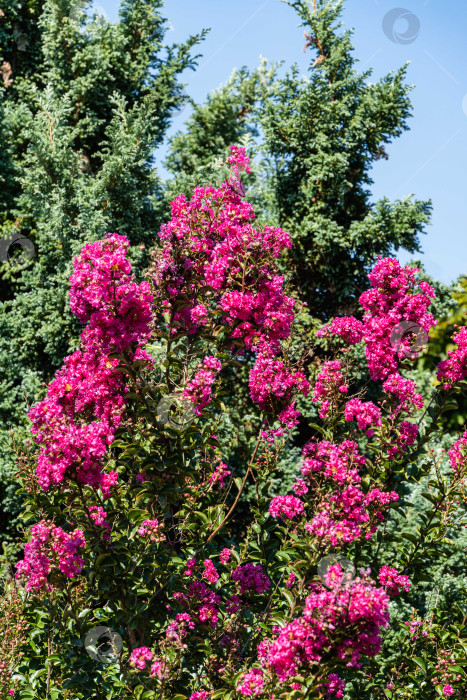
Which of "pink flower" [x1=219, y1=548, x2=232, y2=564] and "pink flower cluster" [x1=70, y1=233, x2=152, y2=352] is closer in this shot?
"pink flower cluster" [x1=70, y1=233, x2=152, y2=352]

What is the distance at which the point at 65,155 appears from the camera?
8.38 meters

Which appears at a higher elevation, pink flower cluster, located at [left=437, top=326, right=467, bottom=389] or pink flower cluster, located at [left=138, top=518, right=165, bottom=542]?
pink flower cluster, located at [left=437, top=326, right=467, bottom=389]

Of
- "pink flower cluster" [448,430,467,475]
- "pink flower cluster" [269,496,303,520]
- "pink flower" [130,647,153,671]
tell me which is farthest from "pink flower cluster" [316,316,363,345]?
"pink flower" [130,647,153,671]

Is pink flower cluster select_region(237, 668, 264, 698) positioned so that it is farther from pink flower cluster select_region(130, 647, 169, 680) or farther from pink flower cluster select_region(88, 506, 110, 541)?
pink flower cluster select_region(88, 506, 110, 541)

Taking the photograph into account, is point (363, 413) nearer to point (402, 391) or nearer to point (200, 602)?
point (402, 391)

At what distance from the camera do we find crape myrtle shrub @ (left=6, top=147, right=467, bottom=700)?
2.87 metres

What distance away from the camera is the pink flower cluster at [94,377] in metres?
2.70

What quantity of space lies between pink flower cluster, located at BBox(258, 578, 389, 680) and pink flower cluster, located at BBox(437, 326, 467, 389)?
64.1 inches

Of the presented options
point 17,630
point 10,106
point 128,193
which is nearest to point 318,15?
point 128,193

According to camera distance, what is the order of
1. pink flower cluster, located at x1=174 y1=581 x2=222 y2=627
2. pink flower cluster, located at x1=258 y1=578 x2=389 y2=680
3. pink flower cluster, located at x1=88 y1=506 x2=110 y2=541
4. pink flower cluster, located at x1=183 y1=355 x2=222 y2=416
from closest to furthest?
pink flower cluster, located at x1=258 y1=578 x2=389 y2=680, pink flower cluster, located at x1=88 y1=506 x2=110 y2=541, pink flower cluster, located at x1=183 y1=355 x2=222 y2=416, pink flower cluster, located at x1=174 y1=581 x2=222 y2=627

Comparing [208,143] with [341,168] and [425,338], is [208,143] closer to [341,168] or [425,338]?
[341,168]

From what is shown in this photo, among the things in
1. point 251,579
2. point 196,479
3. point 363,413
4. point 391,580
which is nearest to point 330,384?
point 363,413

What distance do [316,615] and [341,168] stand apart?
806 centimetres

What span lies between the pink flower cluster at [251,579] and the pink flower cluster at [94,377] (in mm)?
1002
